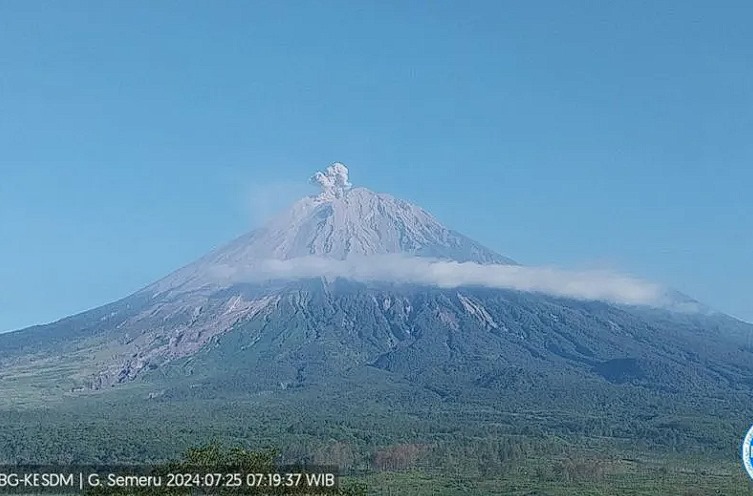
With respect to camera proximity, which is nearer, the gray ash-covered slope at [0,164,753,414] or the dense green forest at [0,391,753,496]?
the dense green forest at [0,391,753,496]

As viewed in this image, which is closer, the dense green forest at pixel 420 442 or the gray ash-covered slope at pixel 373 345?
the dense green forest at pixel 420 442

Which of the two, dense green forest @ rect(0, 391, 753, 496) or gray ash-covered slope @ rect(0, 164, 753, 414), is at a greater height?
gray ash-covered slope @ rect(0, 164, 753, 414)

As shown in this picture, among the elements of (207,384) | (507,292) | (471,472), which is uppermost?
(507,292)

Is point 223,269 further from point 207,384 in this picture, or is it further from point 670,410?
point 670,410

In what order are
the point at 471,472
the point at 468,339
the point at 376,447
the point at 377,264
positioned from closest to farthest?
the point at 471,472 → the point at 376,447 → the point at 468,339 → the point at 377,264

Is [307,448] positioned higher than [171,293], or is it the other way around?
[171,293]

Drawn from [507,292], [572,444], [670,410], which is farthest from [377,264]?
[572,444]

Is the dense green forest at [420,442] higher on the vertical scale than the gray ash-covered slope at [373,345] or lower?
lower

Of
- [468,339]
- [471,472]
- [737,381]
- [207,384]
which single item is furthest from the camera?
[468,339]
